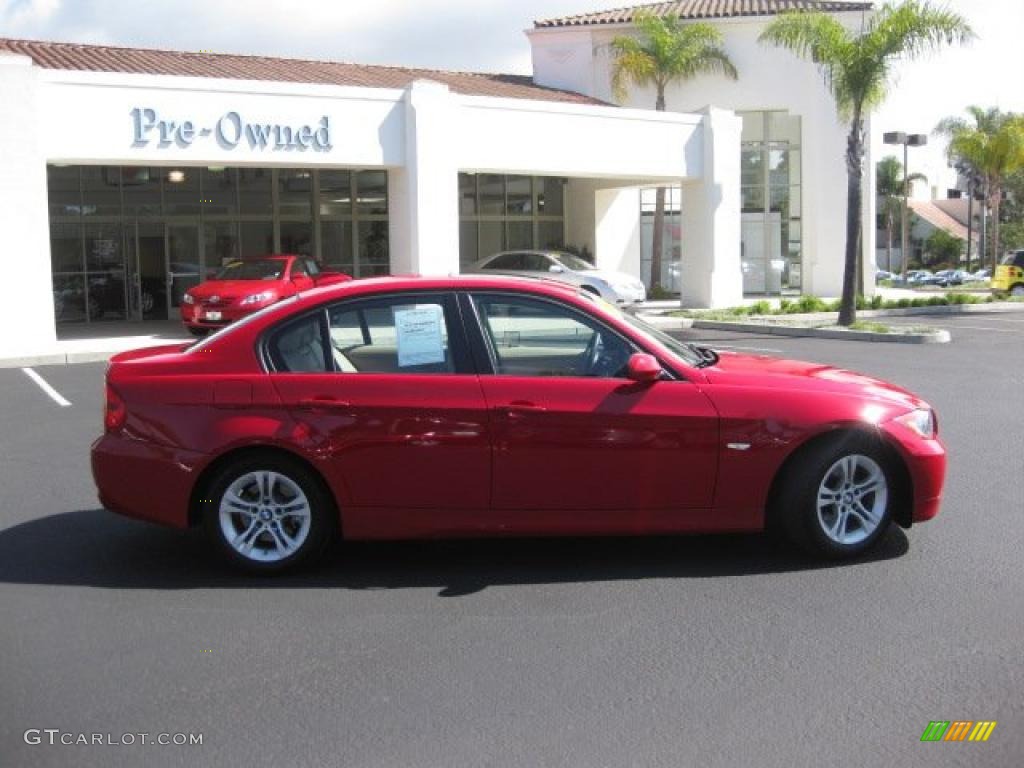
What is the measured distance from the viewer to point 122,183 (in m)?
26.2

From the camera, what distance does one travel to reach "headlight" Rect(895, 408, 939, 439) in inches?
235

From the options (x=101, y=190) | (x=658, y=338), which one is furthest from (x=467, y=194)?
(x=658, y=338)

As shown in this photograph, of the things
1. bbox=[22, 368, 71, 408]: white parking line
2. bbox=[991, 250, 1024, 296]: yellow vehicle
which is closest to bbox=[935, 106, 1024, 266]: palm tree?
bbox=[991, 250, 1024, 296]: yellow vehicle

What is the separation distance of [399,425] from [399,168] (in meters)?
17.3

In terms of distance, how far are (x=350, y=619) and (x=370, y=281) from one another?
1863mm

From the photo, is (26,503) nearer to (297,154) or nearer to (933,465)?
(933,465)

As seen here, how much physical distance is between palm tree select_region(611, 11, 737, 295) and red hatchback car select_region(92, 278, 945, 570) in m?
27.2

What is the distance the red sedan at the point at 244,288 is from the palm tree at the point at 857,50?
32.6 ft

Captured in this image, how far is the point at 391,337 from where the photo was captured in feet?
19.3

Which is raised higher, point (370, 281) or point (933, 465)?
point (370, 281)

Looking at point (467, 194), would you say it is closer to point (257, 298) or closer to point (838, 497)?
point (257, 298)

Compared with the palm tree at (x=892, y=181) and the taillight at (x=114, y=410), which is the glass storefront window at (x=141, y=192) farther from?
the palm tree at (x=892, y=181)

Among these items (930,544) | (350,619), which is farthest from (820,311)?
(350,619)

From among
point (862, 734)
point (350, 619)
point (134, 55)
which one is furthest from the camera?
point (134, 55)
